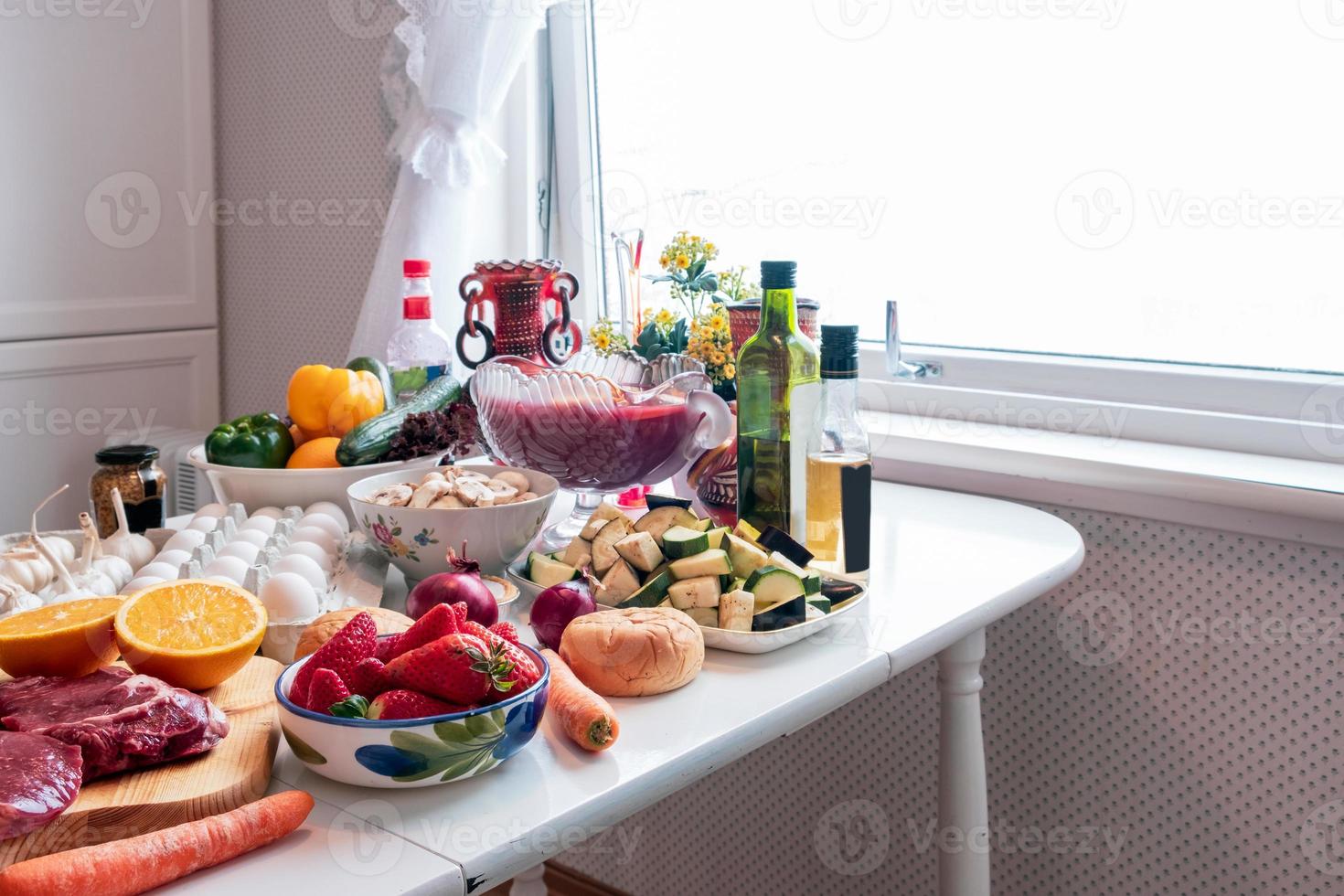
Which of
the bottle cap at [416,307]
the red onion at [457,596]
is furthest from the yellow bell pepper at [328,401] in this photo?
the red onion at [457,596]

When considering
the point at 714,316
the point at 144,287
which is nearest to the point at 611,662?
the point at 714,316

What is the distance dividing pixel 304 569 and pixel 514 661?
0.32 meters

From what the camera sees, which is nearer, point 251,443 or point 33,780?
point 33,780

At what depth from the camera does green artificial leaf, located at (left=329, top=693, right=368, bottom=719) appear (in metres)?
0.64

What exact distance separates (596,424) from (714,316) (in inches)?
9.2

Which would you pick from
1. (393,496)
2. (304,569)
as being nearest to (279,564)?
(304,569)

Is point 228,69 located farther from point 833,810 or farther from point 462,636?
point 462,636

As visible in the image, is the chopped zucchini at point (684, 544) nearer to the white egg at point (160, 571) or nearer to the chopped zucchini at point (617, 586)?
the chopped zucchini at point (617, 586)

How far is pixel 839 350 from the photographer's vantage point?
940 mm
